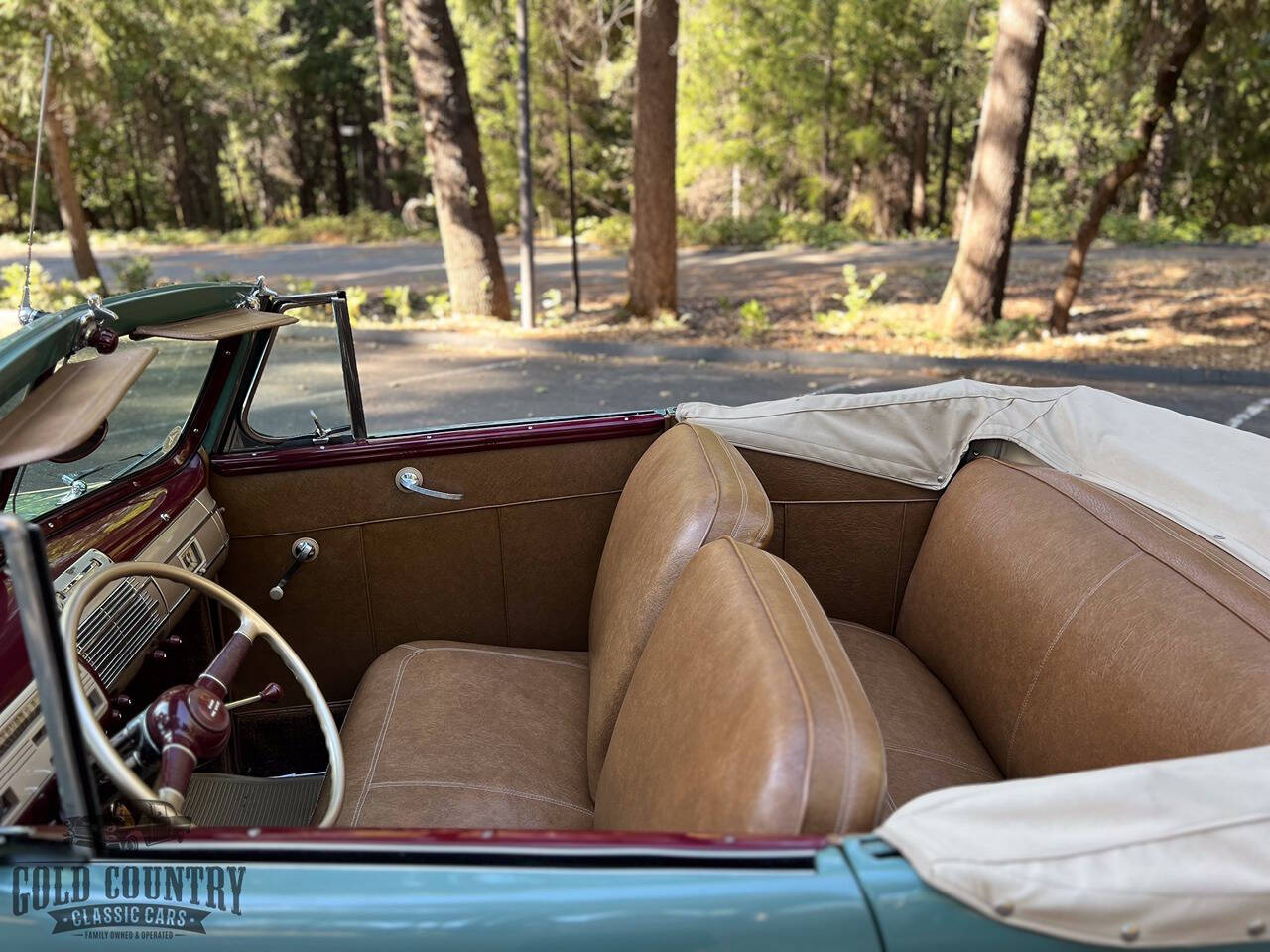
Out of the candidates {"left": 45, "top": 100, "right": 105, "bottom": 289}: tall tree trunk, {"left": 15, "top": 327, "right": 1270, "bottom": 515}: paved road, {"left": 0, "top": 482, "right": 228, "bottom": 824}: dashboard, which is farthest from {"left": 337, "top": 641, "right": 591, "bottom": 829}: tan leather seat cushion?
{"left": 45, "top": 100, "right": 105, "bottom": 289}: tall tree trunk

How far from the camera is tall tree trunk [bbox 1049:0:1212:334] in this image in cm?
844

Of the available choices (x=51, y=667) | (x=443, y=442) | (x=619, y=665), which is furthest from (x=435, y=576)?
(x=51, y=667)

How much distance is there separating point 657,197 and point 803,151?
567 inches

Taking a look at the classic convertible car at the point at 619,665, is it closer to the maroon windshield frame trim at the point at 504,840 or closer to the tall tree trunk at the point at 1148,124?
the maroon windshield frame trim at the point at 504,840

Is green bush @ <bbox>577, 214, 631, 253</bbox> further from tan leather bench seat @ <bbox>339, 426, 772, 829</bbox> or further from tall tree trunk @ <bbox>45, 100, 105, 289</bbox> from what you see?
tan leather bench seat @ <bbox>339, 426, 772, 829</bbox>

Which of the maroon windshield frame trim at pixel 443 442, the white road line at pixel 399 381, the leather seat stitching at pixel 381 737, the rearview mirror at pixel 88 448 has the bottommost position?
the white road line at pixel 399 381

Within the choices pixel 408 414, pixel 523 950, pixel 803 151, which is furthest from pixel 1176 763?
pixel 803 151

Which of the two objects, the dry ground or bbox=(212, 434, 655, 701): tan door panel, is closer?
bbox=(212, 434, 655, 701): tan door panel

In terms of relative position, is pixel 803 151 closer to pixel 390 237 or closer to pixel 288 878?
pixel 390 237

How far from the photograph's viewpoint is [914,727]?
2.20 meters

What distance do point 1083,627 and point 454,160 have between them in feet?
32.0

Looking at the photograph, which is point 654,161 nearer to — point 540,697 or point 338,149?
point 540,697

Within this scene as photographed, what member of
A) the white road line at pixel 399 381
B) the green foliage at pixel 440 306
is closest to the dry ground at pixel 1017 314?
the green foliage at pixel 440 306

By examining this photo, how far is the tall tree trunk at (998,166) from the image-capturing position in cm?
873
